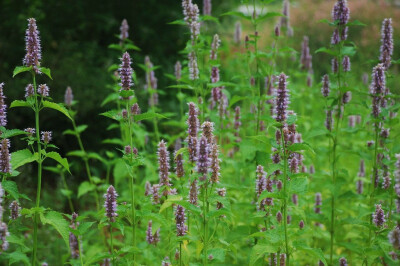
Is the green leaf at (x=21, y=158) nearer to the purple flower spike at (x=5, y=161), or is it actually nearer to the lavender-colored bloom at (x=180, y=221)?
the purple flower spike at (x=5, y=161)

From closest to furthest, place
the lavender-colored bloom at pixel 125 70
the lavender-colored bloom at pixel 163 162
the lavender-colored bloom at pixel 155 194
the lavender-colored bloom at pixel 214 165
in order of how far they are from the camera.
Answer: the lavender-colored bloom at pixel 214 165 → the lavender-colored bloom at pixel 125 70 → the lavender-colored bloom at pixel 163 162 → the lavender-colored bloom at pixel 155 194

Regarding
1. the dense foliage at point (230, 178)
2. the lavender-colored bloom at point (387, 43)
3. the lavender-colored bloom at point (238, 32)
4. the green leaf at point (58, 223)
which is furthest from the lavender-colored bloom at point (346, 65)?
the green leaf at point (58, 223)

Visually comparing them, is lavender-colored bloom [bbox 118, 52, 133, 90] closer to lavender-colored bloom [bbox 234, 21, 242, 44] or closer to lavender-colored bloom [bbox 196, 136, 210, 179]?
lavender-colored bloom [bbox 196, 136, 210, 179]

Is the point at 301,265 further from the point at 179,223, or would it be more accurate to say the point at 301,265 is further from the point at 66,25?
the point at 66,25

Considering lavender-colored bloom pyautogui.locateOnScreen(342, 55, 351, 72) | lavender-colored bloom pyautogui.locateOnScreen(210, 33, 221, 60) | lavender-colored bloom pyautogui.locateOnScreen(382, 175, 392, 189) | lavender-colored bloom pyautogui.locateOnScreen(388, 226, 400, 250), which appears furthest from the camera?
lavender-colored bloom pyautogui.locateOnScreen(210, 33, 221, 60)

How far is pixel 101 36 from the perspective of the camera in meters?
8.90

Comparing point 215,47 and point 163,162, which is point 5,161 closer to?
point 163,162

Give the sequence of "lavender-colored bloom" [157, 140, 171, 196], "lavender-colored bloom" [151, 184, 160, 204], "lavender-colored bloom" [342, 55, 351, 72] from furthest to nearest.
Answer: "lavender-colored bloom" [342, 55, 351, 72]
"lavender-colored bloom" [151, 184, 160, 204]
"lavender-colored bloom" [157, 140, 171, 196]

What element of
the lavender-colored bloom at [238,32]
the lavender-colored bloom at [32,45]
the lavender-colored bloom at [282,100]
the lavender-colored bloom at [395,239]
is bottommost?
the lavender-colored bloom at [395,239]

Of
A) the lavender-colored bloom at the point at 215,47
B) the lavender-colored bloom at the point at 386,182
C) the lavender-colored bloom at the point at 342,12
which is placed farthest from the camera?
the lavender-colored bloom at the point at 215,47

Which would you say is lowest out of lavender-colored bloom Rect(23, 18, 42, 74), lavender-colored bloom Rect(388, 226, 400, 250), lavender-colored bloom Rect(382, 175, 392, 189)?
lavender-colored bloom Rect(388, 226, 400, 250)

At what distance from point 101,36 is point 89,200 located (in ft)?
11.3

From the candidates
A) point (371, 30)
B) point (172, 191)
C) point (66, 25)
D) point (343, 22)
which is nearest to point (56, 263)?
point (172, 191)

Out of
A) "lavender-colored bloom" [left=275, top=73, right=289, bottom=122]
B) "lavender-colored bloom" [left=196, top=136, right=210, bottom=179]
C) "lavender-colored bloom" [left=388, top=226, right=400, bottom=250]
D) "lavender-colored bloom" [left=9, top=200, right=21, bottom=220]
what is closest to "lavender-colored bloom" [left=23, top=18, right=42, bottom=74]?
"lavender-colored bloom" [left=9, top=200, right=21, bottom=220]
